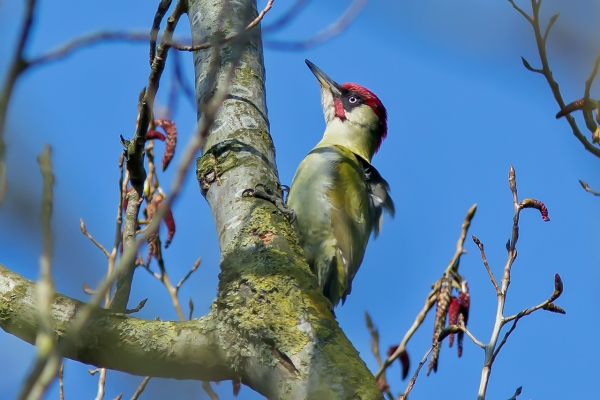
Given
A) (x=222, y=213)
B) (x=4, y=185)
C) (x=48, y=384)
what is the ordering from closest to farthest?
1. (x=48, y=384)
2. (x=4, y=185)
3. (x=222, y=213)

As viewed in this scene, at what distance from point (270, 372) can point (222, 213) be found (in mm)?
970

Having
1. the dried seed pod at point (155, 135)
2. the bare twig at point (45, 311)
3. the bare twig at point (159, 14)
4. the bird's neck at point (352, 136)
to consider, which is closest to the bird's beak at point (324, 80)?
the bird's neck at point (352, 136)

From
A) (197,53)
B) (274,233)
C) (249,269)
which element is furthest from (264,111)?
(249,269)

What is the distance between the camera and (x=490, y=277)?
10.7ft

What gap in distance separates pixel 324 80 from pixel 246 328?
450cm

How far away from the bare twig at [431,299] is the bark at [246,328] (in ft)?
4.69

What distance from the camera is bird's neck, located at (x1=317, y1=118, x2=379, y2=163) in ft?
20.3

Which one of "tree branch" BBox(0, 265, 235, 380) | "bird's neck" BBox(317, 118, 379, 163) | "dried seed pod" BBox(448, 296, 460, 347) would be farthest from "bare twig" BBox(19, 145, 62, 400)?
"bird's neck" BBox(317, 118, 379, 163)

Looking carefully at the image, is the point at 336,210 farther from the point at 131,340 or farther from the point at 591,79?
the point at 591,79

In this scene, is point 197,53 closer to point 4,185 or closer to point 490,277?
point 490,277

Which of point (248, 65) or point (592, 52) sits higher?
point (248, 65)

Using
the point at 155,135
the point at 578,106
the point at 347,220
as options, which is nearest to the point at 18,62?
the point at 578,106

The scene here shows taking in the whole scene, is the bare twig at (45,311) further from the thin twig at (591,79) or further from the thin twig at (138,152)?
Answer: the thin twig at (591,79)

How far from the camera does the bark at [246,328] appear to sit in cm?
229
